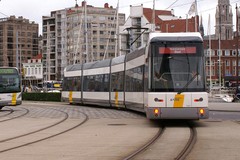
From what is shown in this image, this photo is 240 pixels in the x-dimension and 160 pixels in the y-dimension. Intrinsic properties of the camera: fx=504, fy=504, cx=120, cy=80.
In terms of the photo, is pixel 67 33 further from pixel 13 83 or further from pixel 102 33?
pixel 13 83

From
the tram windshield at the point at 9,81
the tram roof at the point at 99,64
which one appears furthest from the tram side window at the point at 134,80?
the tram windshield at the point at 9,81

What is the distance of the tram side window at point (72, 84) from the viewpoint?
130 feet

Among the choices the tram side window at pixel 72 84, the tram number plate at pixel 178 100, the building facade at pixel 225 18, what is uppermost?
the building facade at pixel 225 18

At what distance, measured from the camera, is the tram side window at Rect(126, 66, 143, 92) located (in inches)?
894

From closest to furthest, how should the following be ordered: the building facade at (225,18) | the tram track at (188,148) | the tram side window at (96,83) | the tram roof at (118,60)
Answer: the tram track at (188,148), the tram roof at (118,60), the tram side window at (96,83), the building facade at (225,18)

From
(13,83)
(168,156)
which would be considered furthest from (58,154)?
(13,83)

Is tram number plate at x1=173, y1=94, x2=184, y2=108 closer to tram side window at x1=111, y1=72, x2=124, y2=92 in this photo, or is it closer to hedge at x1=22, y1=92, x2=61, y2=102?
tram side window at x1=111, y1=72, x2=124, y2=92

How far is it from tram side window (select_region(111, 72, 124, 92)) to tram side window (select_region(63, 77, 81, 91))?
753 centimetres

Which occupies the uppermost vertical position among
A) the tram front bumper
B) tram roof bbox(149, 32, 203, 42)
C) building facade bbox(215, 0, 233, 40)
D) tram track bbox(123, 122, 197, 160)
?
building facade bbox(215, 0, 233, 40)

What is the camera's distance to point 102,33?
144750 mm

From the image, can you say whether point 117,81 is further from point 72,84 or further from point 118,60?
point 72,84

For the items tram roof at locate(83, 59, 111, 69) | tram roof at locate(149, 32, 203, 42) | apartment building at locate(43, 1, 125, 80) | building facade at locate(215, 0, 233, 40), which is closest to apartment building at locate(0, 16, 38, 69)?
apartment building at locate(43, 1, 125, 80)

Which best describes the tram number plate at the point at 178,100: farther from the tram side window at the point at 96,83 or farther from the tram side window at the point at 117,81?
the tram side window at the point at 96,83

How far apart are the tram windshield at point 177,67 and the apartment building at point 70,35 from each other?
11350cm
